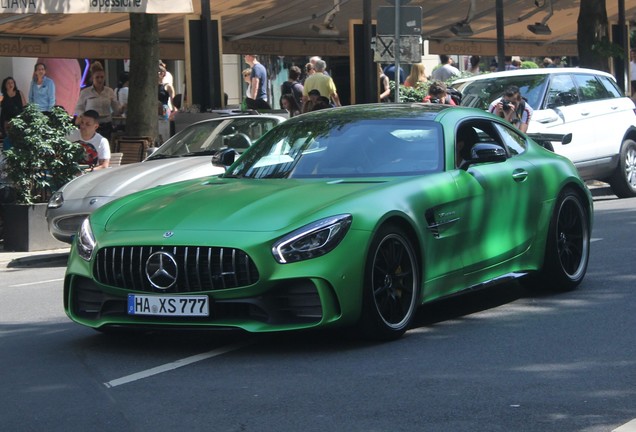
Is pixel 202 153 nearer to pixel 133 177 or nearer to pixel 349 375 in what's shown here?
pixel 133 177

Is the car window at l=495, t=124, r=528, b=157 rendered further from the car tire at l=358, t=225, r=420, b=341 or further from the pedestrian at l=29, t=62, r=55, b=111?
the pedestrian at l=29, t=62, r=55, b=111

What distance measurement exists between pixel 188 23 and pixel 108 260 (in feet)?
43.4

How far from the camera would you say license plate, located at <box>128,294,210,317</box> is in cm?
760

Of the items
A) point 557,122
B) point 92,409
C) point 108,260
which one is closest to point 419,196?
point 108,260

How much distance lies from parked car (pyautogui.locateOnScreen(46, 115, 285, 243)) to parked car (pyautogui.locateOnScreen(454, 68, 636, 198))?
4.88m

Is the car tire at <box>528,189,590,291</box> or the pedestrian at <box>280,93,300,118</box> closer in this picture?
the car tire at <box>528,189,590,291</box>

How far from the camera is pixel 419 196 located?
8328mm

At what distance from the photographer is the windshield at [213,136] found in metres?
15.1

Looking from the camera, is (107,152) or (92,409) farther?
(107,152)

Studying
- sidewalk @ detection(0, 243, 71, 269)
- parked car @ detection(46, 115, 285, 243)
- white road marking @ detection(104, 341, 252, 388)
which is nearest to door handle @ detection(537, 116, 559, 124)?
→ parked car @ detection(46, 115, 285, 243)

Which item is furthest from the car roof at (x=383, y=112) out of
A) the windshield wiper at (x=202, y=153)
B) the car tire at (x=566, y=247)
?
the windshield wiper at (x=202, y=153)

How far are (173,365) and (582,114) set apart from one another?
489 inches

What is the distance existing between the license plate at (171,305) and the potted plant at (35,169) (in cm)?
730

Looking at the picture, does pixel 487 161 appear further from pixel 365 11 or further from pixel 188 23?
pixel 365 11
